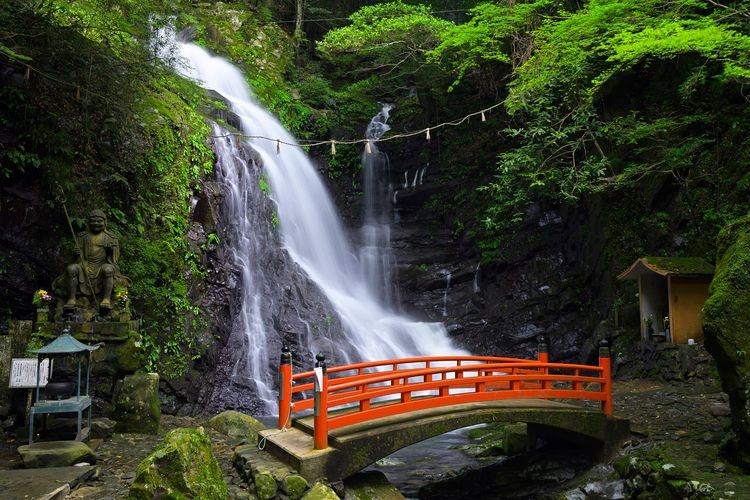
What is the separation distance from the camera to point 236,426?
9586 millimetres

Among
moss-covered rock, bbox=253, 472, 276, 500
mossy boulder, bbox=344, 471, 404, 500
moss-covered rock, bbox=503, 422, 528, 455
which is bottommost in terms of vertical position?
moss-covered rock, bbox=503, 422, 528, 455

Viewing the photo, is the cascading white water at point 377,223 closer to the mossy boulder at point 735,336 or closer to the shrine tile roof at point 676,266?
the shrine tile roof at point 676,266

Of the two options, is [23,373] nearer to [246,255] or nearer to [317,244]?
[246,255]

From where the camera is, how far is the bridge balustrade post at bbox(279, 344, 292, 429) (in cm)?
762

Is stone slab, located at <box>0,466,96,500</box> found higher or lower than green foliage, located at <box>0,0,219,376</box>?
lower

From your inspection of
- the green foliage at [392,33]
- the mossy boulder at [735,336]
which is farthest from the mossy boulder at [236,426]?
the green foliage at [392,33]

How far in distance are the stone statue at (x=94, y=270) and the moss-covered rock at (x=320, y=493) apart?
516 centimetres

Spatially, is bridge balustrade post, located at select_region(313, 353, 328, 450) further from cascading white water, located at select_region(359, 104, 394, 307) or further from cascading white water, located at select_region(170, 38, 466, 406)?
cascading white water, located at select_region(359, 104, 394, 307)

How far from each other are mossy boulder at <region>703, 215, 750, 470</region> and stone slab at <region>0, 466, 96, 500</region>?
782cm

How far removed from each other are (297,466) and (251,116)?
16553 mm

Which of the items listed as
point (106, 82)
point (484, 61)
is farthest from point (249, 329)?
point (484, 61)

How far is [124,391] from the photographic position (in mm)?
8789

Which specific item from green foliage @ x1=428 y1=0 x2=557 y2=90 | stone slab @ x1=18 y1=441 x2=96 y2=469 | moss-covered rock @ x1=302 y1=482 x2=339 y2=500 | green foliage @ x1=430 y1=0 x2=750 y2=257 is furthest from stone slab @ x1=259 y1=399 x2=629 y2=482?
green foliage @ x1=428 y1=0 x2=557 y2=90

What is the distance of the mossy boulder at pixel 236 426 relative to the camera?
30.8 ft
